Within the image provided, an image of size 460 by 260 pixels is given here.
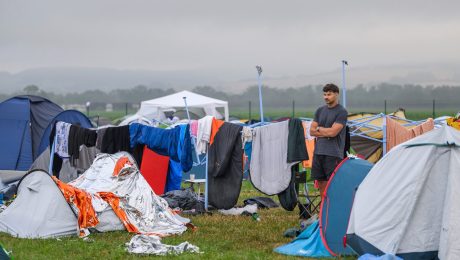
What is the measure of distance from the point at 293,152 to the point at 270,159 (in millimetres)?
445

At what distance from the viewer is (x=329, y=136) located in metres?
9.21

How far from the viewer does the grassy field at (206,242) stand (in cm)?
770

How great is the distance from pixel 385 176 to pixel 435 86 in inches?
2533

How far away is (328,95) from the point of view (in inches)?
365

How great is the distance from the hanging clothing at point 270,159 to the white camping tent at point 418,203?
3.39 m

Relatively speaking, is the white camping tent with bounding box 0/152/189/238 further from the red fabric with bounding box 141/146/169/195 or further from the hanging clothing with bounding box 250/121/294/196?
the red fabric with bounding box 141/146/169/195

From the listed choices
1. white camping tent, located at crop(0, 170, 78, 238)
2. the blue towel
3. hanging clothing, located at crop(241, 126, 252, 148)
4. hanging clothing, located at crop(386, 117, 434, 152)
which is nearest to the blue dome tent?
hanging clothing, located at crop(241, 126, 252, 148)

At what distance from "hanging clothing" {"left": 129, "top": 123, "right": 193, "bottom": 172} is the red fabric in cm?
60

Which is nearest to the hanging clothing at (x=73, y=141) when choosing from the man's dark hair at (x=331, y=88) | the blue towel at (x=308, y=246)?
the man's dark hair at (x=331, y=88)

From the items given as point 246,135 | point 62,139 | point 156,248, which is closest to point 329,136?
point 246,135

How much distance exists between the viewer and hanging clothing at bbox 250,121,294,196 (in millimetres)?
10453

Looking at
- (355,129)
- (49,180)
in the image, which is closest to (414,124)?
(355,129)

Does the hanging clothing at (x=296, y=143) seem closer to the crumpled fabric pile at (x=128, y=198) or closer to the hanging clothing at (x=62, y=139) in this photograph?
the crumpled fabric pile at (x=128, y=198)

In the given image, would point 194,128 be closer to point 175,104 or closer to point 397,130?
point 397,130
